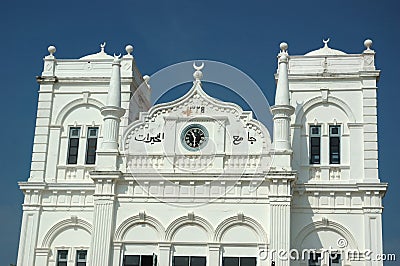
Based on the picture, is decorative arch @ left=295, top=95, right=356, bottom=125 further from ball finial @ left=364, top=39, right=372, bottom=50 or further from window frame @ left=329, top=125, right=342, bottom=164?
ball finial @ left=364, top=39, right=372, bottom=50

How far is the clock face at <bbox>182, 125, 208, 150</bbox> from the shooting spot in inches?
1239

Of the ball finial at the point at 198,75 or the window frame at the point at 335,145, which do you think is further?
the ball finial at the point at 198,75

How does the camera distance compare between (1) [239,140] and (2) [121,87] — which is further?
(2) [121,87]

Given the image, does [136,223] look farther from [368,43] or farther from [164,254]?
[368,43]

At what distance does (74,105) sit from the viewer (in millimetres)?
34688

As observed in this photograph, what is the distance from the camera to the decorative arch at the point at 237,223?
29.7 meters

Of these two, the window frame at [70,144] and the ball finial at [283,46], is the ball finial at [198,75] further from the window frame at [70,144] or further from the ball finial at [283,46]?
the window frame at [70,144]

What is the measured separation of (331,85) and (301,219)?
6487 mm

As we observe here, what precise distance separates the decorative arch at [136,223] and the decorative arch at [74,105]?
6.61m

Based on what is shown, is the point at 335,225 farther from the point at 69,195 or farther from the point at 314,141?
the point at 69,195

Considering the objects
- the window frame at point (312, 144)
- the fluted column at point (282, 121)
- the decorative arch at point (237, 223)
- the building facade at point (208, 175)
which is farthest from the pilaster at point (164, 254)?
the window frame at point (312, 144)

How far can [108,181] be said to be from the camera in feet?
100

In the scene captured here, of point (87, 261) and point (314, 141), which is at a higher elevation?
point (314, 141)

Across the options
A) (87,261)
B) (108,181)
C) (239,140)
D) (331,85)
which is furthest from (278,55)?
(87,261)
